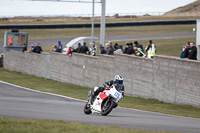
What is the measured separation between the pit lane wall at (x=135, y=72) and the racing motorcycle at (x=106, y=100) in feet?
21.9

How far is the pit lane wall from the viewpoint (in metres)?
19.5

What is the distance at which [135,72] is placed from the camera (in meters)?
23.4

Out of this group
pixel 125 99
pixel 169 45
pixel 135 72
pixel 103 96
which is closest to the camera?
pixel 103 96

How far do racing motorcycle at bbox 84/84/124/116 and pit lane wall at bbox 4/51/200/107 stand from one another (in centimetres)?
668

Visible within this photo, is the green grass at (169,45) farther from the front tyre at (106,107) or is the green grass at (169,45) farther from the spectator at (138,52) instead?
the front tyre at (106,107)

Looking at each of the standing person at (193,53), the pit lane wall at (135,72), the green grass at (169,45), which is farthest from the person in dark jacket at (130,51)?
the green grass at (169,45)

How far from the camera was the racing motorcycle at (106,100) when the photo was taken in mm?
13078

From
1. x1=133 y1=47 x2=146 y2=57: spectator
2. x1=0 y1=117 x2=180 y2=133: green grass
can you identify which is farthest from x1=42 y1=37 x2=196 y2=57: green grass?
x1=0 y1=117 x2=180 y2=133: green grass

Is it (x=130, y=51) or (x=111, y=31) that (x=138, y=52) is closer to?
(x=130, y=51)

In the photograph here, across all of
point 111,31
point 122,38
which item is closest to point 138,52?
point 122,38

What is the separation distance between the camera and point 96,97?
13.9m

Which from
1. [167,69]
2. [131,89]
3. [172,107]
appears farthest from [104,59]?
[172,107]

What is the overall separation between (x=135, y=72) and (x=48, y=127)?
45.1ft

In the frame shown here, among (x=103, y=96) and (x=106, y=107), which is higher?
(x=103, y=96)
